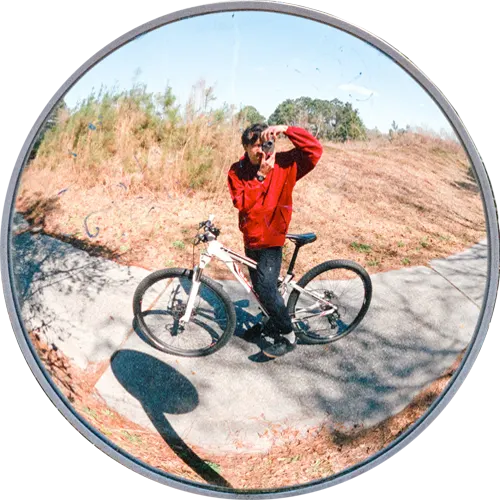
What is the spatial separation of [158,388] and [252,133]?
4.17 feet

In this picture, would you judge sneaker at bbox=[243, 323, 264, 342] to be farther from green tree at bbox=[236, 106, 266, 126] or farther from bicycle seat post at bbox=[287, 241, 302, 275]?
green tree at bbox=[236, 106, 266, 126]

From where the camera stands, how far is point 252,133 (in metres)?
2.63

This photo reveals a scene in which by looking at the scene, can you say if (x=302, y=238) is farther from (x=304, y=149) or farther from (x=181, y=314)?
(x=181, y=314)

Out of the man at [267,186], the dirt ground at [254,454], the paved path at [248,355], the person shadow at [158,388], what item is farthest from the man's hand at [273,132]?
the dirt ground at [254,454]

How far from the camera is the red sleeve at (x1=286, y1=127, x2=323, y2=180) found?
8.54ft

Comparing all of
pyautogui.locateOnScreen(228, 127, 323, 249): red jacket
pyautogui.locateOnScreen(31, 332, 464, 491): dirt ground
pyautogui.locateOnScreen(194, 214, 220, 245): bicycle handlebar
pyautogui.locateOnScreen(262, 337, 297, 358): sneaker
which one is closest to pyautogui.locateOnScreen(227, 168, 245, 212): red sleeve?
pyautogui.locateOnScreen(228, 127, 323, 249): red jacket

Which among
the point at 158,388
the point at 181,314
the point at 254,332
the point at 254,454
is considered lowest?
the point at 254,454

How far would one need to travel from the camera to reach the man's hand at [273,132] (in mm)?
2594

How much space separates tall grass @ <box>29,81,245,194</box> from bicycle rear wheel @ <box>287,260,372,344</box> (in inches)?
23.0

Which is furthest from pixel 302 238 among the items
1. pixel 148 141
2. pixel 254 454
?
pixel 254 454

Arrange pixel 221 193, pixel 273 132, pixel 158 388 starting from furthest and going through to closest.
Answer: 1. pixel 158 388
2. pixel 221 193
3. pixel 273 132

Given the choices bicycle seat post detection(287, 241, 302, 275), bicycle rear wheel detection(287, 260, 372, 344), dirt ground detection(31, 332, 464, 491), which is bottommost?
dirt ground detection(31, 332, 464, 491)

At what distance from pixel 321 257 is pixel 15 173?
140 cm

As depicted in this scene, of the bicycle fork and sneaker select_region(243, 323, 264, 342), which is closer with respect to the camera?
the bicycle fork
